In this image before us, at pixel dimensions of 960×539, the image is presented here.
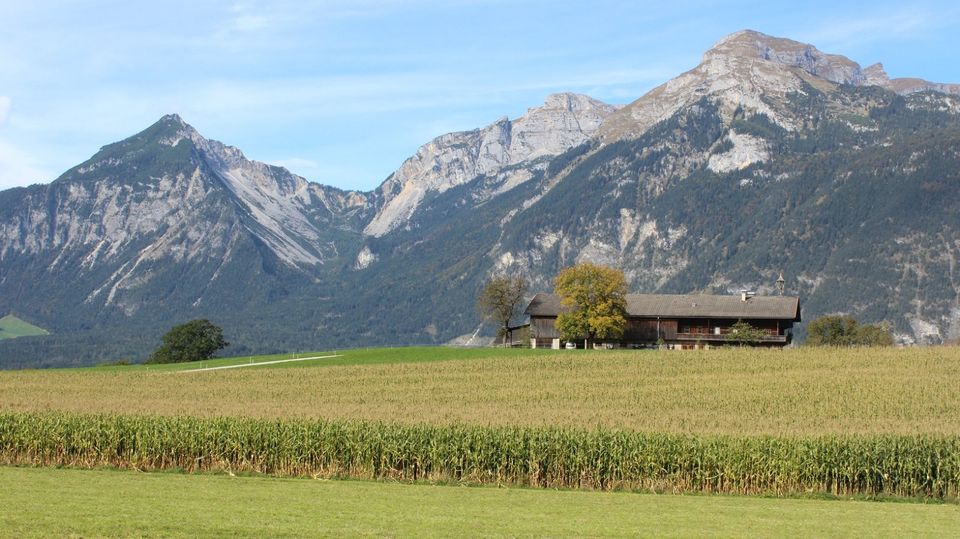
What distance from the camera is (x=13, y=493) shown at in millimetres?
30875

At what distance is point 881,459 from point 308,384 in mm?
46028

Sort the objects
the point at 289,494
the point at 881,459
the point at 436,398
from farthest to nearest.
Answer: the point at 436,398, the point at 881,459, the point at 289,494

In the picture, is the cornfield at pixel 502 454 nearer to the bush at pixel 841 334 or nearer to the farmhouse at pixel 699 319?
the farmhouse at pixel 699 319

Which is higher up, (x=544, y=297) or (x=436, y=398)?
(x=544, y=297)

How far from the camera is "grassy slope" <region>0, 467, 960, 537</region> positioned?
26156mm

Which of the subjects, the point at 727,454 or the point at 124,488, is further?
the point at 727,454

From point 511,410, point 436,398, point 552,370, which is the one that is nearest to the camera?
point 511,410

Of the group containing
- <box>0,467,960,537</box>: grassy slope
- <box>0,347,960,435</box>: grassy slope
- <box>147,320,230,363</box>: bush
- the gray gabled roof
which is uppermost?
the gray gabled roof

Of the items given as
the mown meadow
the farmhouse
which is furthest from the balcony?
the mown meadow

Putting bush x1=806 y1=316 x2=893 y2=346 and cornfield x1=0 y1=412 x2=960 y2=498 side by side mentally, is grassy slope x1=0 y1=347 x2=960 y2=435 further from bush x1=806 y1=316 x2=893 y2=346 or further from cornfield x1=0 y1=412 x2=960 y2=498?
bush x1=806 y1=316 x2=893 y2=346

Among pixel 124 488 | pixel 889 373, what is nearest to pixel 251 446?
pixel 124 488

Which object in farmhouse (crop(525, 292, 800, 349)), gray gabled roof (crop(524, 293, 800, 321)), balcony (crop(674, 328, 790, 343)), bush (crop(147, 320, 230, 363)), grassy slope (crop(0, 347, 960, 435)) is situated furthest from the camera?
bush (crop(147, 320, 230, 363))

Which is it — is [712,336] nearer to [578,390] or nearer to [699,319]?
[699,319]

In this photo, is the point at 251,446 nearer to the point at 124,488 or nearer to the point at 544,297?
the point at 124,488
